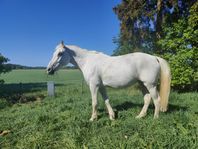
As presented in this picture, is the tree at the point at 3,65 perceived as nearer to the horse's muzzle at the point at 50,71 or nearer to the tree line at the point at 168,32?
the tree line at the point at 168,32

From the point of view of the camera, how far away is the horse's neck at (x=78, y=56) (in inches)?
217

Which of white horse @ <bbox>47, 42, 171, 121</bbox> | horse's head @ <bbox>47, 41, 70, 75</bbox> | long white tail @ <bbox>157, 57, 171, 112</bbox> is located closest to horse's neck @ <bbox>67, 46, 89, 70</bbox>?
white horse @ <bbox>47, 42, 171, 121</bbox>

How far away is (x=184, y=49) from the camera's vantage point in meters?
10.6

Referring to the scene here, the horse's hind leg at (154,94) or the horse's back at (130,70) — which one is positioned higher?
the horse's back at (130,70)

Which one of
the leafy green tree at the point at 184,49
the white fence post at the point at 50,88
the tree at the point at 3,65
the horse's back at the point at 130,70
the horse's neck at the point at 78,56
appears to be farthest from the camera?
the tree at the point at 3,65

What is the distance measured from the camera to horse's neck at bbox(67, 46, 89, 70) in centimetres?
551

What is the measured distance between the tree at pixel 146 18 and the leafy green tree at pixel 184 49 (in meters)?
0.81

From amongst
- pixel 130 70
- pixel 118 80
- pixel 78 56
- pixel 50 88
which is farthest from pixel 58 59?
pixel 50 88

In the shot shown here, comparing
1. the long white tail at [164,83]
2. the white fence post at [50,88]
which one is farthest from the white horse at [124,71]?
the white fence post at [50,88]

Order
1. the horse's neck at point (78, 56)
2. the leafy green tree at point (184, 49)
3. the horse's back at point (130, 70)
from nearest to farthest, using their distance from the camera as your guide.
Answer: the horse's back at point (130, 70) < the horse's neck at point (78, 56) < the leafy green tree at point (184, 49)

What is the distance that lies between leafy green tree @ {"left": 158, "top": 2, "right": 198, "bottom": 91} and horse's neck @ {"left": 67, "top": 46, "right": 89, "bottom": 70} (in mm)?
6314

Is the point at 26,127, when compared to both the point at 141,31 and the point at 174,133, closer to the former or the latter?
the point at 174,133

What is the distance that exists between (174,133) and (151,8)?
9604mm

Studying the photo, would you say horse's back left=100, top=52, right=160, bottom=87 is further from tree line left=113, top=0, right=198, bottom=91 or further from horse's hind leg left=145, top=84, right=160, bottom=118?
tree line left=113, top=0, right=198, bottom=91
